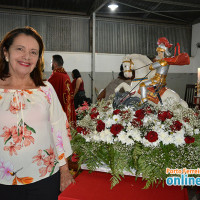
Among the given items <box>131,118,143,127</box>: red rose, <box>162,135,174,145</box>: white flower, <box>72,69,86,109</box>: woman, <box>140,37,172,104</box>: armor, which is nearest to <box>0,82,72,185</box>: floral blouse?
<box>131,118,143,127</box>: red rose

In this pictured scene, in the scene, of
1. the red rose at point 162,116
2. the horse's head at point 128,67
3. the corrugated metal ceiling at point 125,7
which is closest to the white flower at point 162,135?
the red rose at point 162,116

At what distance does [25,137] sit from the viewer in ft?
4.43

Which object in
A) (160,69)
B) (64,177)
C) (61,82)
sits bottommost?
(64,177)

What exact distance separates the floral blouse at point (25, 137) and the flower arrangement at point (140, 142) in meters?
0.46

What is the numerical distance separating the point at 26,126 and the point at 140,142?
2.72 ft

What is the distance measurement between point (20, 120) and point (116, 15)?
9300 mm

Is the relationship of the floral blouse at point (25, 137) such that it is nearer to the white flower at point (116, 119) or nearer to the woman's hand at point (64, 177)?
the woman's hand at point (64, 177)

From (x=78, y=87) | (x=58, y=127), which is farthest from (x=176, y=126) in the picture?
(x=78, y=87)

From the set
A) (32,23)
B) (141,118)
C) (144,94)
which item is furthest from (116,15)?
(141,118)

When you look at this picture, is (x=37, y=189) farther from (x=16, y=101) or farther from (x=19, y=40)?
(x=19, y=40)

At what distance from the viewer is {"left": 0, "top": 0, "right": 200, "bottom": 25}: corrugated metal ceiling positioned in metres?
8.62

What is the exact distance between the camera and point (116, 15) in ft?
32.5

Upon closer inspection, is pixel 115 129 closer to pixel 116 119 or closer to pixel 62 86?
pixel 116 119

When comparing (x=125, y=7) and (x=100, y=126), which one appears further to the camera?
→ (x=125, y=7)
